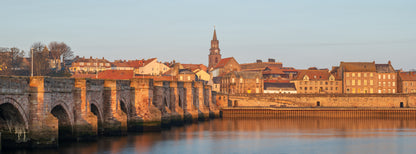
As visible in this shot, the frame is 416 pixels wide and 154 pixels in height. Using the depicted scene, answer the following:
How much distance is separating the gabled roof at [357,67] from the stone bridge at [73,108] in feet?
223

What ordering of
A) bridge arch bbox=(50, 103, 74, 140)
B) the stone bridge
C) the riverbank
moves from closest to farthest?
the stone bridge < bridge arch bbox=(50, 103, 74, 140) < the riverbank

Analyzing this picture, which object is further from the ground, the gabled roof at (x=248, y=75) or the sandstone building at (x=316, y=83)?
the gabled roof at (x=248, y=75)

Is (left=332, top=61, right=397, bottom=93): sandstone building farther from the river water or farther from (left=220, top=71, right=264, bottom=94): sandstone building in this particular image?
the river water

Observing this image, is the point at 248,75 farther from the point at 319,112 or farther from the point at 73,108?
the point at 73,108

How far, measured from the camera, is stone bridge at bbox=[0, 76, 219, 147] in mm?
31627

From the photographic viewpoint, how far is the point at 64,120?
1443 inches

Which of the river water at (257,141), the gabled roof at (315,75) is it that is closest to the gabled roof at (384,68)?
the gabled roof at (315,75)

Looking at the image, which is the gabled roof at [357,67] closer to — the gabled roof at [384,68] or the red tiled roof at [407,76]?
the gabled roof at [384,68]

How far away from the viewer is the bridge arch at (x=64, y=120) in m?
36.5

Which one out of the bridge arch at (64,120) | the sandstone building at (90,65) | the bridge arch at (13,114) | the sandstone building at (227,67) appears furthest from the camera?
the sandstone building at (90,65)

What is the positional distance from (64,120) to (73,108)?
1.38m

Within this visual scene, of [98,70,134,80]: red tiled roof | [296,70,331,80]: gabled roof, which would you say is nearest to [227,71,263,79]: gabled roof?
[296,70,331,80]: gabled roof

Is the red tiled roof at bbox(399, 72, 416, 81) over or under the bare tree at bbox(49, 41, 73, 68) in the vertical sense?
under

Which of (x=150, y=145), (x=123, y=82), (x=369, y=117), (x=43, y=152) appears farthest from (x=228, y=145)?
(x=369, y=117)
